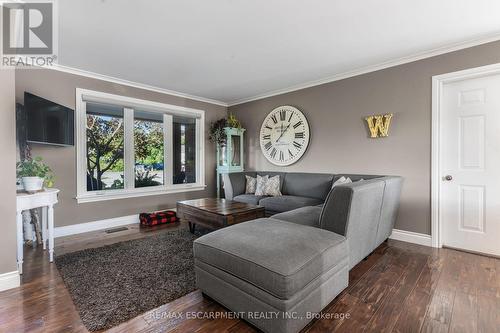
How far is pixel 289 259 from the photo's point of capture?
1389 millimetres

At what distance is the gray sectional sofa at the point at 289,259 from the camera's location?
1.34 meters

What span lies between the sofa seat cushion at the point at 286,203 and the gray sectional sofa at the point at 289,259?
40.2 inches

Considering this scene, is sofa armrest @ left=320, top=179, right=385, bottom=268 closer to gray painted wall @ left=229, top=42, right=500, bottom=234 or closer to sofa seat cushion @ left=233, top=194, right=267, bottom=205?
gray painted wall @ left=229, top=42, right=500, bottom=234

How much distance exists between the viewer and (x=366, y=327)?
4.87ft

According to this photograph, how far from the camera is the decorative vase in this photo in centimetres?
234

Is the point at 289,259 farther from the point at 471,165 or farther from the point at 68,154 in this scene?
the point at 68,154

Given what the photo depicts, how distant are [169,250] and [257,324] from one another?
5.41 feet

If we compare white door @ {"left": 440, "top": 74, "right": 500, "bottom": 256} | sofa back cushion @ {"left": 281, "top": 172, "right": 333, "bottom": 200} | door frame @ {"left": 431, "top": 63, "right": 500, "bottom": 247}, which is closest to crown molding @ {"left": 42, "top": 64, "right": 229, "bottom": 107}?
sofa back cushion @ {"left": 281, "top": 172, "right": 333, "bottom": 200}

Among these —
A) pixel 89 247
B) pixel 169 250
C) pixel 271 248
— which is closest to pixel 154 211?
pixel 89 247

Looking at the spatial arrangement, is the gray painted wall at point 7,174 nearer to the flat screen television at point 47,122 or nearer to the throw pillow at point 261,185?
the flat screen television at point 47,122

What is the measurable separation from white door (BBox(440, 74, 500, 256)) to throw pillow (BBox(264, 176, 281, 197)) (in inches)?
86.4

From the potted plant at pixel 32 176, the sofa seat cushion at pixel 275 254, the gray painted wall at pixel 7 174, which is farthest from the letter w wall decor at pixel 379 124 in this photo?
the potted plant at pixel 32 176

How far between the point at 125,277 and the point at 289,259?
5.25ft

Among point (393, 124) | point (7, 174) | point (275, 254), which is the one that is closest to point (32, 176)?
point (7, 174)
